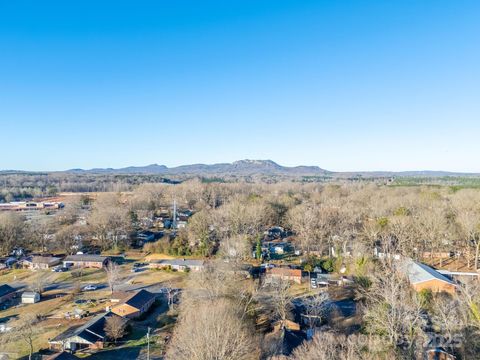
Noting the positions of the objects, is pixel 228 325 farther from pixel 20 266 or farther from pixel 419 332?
pixel 20 266

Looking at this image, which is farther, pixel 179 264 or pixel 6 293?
pixel 179 264

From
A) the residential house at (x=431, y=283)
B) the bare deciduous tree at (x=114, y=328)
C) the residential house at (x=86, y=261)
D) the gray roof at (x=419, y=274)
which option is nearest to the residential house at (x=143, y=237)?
the residential house at (x=86, y=261)

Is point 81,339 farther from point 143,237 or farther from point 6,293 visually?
point 143,237

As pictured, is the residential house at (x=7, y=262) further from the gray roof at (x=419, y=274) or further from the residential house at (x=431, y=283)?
the gray roof at (x=419, y=274)

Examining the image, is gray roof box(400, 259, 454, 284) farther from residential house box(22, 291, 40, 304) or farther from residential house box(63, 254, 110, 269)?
residential house box(63, 254, 110, 269)

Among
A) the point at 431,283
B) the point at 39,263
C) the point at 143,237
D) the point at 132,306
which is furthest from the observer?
the point at 143,237

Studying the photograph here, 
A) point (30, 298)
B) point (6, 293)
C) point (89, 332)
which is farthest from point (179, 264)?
point (89, 332)
